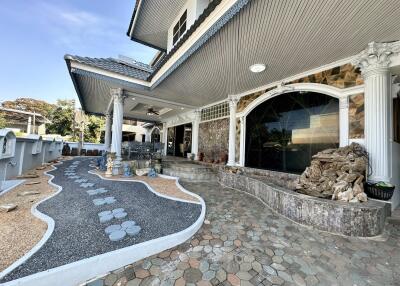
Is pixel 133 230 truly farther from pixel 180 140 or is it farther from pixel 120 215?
pixel 180 140

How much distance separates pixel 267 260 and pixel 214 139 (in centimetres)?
662

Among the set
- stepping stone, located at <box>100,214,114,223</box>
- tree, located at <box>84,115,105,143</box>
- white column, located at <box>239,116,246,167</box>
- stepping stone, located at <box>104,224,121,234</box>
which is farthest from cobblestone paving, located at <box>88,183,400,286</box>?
tree, located at <box>84,115,105,143</box>

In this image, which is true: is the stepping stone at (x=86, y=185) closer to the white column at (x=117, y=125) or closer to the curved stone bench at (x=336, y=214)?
the white column at (x=117, y=125)

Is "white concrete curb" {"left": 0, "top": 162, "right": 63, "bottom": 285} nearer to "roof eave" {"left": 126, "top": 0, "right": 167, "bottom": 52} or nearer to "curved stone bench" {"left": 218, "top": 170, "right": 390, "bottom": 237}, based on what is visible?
"curved stone bench" {"left": 218, "top": 170, "right": 390, "bottom": 237}

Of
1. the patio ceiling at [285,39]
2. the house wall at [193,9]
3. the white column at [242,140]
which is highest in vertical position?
the house wall at [193,9]

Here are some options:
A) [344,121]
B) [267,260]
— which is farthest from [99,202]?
[344,121]

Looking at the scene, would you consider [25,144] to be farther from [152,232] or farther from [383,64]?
[383,64]

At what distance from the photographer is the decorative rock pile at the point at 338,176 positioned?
121 inches

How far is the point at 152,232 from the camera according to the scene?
238 centimetres

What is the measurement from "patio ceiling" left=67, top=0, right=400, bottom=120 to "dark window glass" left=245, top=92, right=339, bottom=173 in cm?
90

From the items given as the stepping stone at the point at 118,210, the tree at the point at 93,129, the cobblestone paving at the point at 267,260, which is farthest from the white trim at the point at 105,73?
the tree at the point at 93,129

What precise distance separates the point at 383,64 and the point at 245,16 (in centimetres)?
311

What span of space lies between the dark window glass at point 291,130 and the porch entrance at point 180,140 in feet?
15.7

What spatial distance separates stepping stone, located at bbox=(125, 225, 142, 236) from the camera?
7.57 ft
